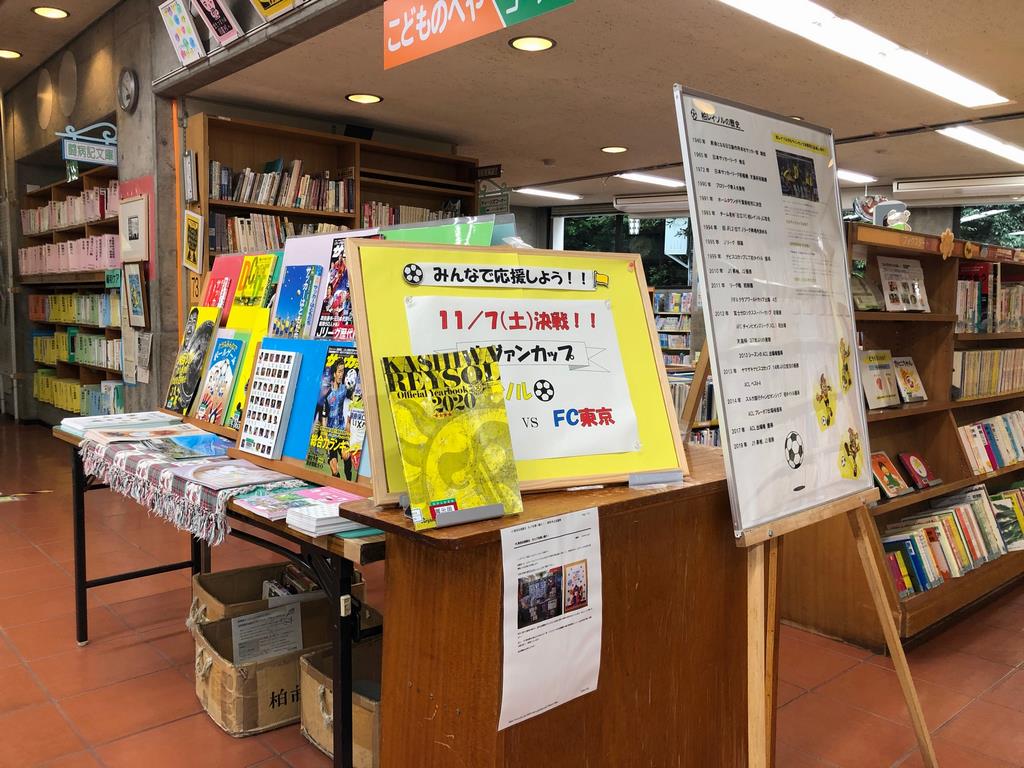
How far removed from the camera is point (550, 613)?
138 centimetres

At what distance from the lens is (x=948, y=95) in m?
4.91

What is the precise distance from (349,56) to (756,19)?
226 centimetres

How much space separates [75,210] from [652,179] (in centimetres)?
583

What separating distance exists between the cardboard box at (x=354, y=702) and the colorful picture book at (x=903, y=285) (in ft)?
7.90

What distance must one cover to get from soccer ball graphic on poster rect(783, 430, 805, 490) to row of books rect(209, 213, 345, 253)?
13.7ft

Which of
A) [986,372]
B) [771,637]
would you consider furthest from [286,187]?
[771,637]

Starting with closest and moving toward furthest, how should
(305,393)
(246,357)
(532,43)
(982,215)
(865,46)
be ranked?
1. (305,393)
2. (246,357)
3. (865,46)
4. (532,43)
5. (982,215)

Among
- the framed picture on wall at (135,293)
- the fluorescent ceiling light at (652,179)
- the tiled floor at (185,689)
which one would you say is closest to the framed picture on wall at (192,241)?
the framed picture on wall at (135,293)

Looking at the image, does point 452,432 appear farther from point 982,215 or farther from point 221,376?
point 982,215

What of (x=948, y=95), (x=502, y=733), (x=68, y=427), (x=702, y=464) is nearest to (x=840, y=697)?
(x=702, y=464)

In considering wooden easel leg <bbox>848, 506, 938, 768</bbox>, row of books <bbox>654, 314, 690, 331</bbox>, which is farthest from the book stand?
row of books <bbox>654, 314, 690, 331</bbox>

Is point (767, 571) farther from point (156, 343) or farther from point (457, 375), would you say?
point (156, 343)

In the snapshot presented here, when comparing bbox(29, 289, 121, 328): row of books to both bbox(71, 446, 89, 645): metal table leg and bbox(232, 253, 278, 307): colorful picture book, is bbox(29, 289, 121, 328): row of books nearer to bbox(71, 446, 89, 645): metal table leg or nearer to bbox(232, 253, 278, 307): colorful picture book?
bbox(71, 446, 89, 645): metal table leg

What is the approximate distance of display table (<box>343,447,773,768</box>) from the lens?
1.33 meters
